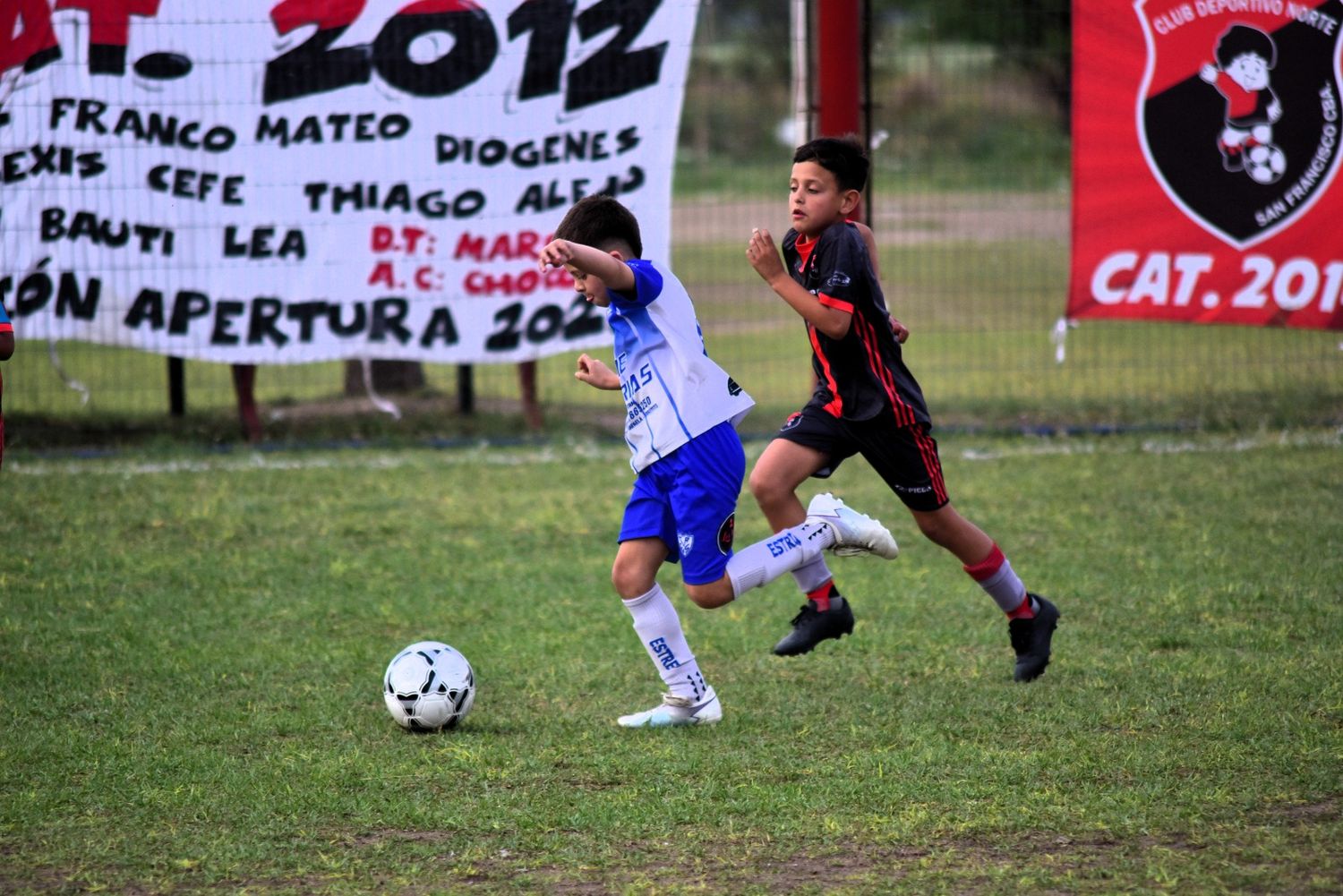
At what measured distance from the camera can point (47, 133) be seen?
27.4 feet

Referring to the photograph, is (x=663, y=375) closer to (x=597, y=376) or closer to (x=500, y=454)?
(x=597, y=376)

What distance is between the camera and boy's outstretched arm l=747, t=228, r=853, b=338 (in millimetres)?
4258

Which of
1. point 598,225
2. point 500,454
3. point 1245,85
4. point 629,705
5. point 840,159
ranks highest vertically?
point 1245,85

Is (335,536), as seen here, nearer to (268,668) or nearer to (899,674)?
(268,668)

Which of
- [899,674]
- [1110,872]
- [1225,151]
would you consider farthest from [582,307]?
[1110,872]

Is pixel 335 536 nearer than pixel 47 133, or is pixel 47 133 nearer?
pixel 335 536

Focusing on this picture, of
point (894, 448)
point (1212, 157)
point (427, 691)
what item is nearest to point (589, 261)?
point (894, 448)

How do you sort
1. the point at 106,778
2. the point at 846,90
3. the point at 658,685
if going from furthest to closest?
1. the point at 846,90
2. the point at 658,685
3. the point at 106,778

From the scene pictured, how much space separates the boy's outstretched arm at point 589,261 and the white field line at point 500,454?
4238 millimetres

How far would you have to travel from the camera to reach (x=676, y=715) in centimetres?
448

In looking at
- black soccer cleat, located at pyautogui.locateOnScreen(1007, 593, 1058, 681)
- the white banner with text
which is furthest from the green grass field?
the white banner with text

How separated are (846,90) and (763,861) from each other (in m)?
6.40

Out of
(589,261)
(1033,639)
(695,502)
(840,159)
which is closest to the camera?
(589,261)

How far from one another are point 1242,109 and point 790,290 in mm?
5370
